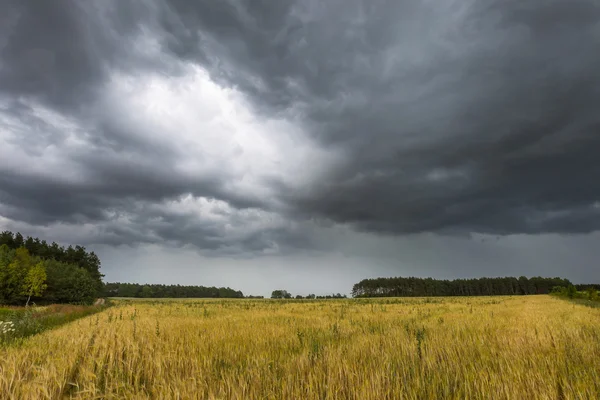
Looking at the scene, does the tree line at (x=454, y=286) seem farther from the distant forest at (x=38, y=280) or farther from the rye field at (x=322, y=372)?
the rye field at (x=322, y=372)

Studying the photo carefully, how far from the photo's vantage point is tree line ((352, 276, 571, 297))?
Answer: 584 ft

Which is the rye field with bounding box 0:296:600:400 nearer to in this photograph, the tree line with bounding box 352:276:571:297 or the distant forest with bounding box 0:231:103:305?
the distant forest with bounding box 0:231:103:305

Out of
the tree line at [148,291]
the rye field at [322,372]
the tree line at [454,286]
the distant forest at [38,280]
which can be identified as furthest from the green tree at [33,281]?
the tree line at [454,286]

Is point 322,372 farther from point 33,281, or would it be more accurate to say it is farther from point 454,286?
point 454,286

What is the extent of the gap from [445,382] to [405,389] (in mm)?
710

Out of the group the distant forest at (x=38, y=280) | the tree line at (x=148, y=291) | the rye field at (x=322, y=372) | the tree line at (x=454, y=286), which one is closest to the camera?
the rye field at (x=322, y=372)

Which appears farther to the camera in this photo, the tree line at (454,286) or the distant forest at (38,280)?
the tree line at (454,286)

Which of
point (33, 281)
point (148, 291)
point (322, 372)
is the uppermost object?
point (33, 281)

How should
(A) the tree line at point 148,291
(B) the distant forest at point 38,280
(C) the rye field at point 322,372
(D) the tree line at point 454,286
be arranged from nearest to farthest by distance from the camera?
(C) the rye field at point 322,372
(B) the distant forest at point 38,280
(D) the tree line at point 454,286
(A) the tree line at point 148,291

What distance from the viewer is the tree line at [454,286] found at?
178000 mm

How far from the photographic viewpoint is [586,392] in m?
4.03

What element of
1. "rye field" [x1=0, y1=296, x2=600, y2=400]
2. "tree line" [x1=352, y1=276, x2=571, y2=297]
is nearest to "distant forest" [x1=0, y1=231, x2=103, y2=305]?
"rye field" [x1=0, y1=296, x2=600, y2=400]

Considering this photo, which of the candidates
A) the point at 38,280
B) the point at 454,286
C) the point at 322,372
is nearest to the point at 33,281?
the point at 38,280

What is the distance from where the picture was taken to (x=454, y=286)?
18962 cm
